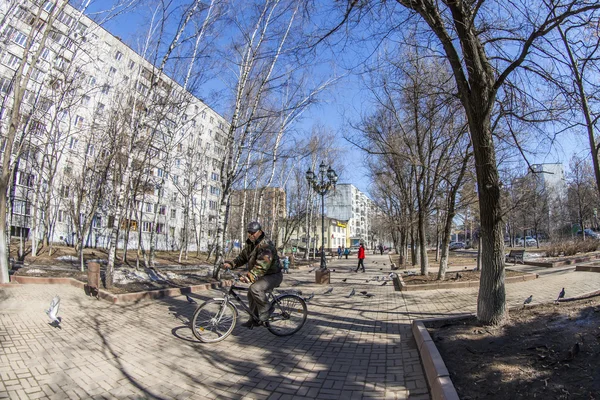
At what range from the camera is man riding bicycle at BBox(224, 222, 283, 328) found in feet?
16.3

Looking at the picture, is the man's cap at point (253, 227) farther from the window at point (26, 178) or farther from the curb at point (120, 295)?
the window at point (26, 178)

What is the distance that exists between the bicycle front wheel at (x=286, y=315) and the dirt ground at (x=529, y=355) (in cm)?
211

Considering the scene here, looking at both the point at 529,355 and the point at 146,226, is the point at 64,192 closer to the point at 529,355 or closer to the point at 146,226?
the point at 146,226

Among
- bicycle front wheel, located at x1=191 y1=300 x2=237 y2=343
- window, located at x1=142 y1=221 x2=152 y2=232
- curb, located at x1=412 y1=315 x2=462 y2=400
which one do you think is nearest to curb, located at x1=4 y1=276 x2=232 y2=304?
bicycle front wheel, located at x1=191 y1=300 x2=237 y2=343

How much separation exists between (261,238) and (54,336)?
3453 mm

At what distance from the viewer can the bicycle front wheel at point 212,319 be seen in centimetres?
500

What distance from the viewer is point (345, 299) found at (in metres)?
9.20

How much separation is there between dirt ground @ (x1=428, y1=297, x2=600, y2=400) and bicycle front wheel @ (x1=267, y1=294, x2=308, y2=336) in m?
2.11

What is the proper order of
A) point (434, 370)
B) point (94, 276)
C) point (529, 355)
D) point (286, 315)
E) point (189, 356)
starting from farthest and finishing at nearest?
point (94, 276) → point (286, 315) → point (189, 356) → point (529, 355) → point (434, 370)

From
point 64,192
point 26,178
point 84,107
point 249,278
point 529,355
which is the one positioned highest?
point 84,107

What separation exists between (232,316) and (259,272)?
923 mm

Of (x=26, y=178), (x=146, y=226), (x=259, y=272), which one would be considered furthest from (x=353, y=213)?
(x=259, y=272)

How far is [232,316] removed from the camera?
5211 mm

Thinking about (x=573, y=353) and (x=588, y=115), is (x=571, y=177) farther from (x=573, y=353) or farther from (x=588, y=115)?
(x=573, y=353)
